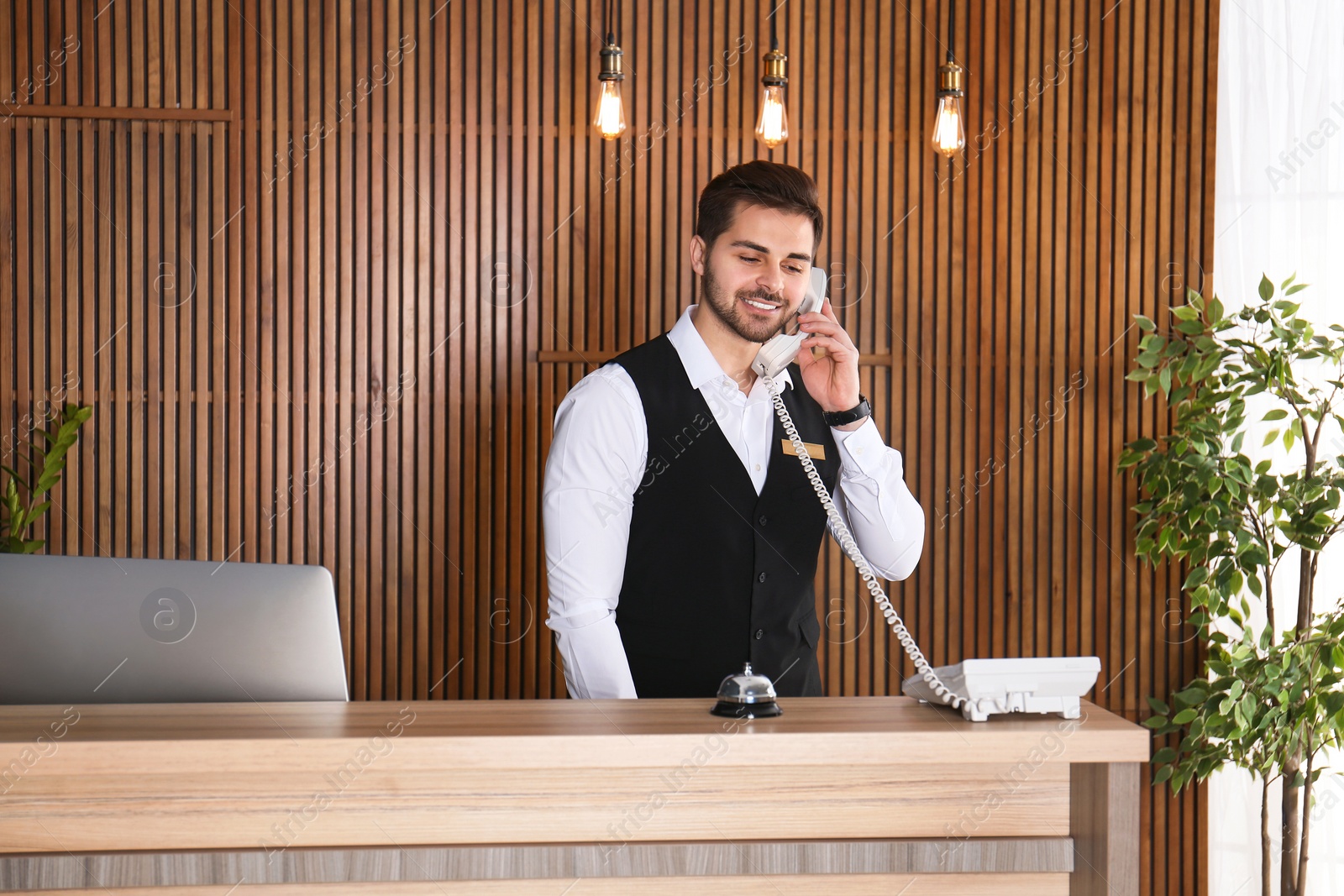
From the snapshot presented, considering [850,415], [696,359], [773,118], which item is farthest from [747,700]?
[773,118]

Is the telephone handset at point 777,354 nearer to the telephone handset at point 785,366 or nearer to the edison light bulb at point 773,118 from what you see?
the telephone handset at point 785,366

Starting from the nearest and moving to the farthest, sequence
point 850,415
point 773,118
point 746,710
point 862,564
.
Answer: point 746,710
point 862,564
point 850,415
point 773,118

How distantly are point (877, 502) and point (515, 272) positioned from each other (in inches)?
69.2

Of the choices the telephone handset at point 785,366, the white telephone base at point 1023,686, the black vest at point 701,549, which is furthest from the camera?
the black vest at point 701,549

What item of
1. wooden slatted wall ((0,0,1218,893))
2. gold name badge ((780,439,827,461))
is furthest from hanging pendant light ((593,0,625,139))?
gold name badge ((780,439,827,461))

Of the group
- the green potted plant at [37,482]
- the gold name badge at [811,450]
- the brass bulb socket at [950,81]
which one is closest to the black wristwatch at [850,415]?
the gold name badge at [811,450]

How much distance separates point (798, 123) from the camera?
388 centimetres

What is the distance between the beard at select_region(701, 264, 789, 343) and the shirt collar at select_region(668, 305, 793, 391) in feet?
0.27

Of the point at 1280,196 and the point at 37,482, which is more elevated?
the point at 1280,196

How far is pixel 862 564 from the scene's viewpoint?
6.91 feet

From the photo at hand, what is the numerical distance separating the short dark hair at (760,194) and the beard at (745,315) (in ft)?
0.46

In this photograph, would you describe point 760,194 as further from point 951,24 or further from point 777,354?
point 951,24

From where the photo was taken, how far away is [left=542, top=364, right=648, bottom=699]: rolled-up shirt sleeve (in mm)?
2348

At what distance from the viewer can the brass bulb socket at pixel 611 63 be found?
3.44 m
